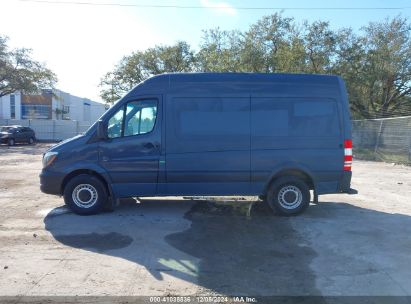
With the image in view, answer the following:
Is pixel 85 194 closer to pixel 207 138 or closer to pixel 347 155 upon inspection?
pixel 207 138

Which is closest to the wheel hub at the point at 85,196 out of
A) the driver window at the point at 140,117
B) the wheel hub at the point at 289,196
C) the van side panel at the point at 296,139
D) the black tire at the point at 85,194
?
the black tire at the point at 85,194

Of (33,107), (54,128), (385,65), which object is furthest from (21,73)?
(33,107)

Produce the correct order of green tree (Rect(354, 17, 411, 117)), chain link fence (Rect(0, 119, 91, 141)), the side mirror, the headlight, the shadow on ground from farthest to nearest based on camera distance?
1. chain link fence (Rect(0, 119, 91, 141))
2. green tree (Rect(354, 17, 411, 117))
3. the headlight
4. the side mirror
5. the shadow on ground

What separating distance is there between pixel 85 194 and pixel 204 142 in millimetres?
2493

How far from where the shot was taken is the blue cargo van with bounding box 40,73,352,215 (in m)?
8.02

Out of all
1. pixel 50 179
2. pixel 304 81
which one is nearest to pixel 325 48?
pixel 304 81

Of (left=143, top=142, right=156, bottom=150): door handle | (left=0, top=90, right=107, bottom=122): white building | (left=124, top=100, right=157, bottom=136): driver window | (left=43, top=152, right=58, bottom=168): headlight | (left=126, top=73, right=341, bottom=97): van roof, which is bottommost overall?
(left=43, top=152, right=58, bottom=168): headlight

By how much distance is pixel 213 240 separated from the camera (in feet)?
21.6

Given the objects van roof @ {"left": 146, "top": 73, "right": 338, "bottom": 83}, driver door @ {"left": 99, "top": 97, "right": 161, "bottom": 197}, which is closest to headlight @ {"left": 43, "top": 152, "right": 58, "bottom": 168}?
driver door @ {"left": 99, "top": 97, "right": 161, "bottom": 197}

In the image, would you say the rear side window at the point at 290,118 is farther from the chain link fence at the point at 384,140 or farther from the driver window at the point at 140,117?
the chain link fence at the point at 384,140

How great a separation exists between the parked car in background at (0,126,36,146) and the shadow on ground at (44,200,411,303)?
28986mm

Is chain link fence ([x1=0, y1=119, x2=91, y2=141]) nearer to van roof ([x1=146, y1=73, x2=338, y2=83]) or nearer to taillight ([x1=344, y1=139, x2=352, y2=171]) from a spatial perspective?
van roof ([x1=146, y1=73, x2=338, y2=83])

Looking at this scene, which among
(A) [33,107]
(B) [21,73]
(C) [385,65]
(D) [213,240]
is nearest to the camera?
(D) [213,240]

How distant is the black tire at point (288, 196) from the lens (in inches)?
323
